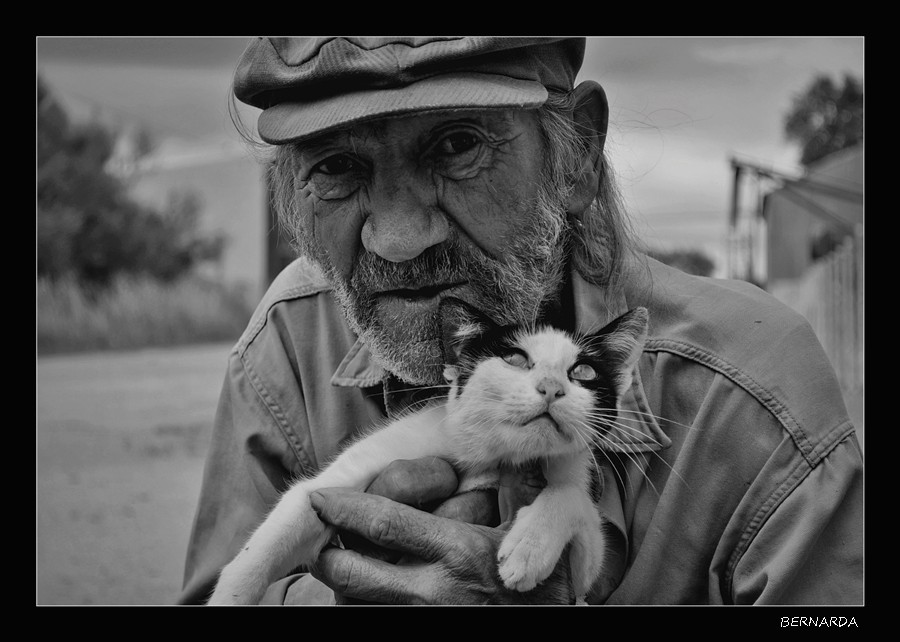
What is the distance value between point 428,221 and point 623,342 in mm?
481

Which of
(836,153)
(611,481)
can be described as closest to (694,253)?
(836,153)

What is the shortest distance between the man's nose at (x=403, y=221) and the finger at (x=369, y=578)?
0.64 meters

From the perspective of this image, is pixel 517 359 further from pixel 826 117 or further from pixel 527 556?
pixel 826 117

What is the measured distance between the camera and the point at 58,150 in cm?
492

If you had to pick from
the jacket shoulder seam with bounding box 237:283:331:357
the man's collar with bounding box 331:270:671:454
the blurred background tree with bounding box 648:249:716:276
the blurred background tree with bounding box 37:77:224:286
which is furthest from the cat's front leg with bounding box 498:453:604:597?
the blurred background tree with bounding box 37:77:224:286

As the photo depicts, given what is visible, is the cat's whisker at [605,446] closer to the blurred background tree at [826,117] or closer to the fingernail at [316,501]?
the fingernail at [316,501]

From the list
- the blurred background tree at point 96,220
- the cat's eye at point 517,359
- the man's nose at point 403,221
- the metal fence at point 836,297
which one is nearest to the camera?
the cat's eye at point 517,359

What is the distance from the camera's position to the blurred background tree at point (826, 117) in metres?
2.23

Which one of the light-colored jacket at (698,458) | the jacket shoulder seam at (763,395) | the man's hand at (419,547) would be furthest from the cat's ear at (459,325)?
the jacket shoulder seam at (763,395)

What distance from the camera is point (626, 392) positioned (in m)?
1.77

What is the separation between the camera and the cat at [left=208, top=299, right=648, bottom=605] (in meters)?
1.47

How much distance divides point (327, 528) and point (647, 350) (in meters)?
0.86

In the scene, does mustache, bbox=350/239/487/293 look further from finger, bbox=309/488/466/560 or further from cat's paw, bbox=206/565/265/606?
cat's paw, bbox=206/565/265/606

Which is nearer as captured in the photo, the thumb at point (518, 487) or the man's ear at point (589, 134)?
the thumb at point (518, 487)
